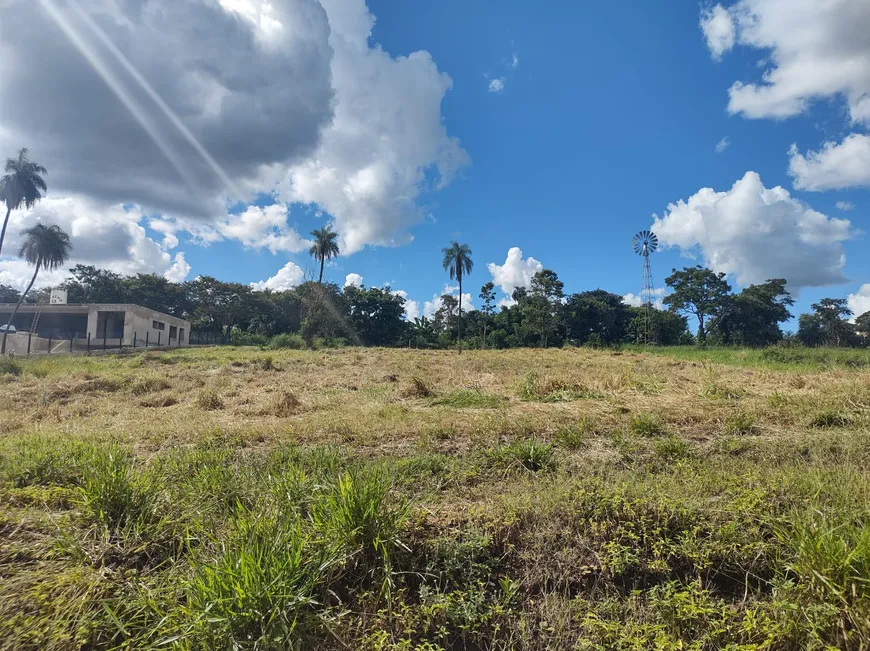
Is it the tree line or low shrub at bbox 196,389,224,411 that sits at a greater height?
the tree line

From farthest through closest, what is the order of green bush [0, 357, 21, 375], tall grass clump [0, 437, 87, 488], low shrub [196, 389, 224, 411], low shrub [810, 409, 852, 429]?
1. green bush [0, 357, 21, 375]
2. low shrub [196, 389, 224, 411]
3. low shrub [810, 409, 852, 429]
4. tall grass clump [0, 437, 87, 488]

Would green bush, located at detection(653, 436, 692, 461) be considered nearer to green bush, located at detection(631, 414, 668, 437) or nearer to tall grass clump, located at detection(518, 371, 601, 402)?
green bush, located at detection(631, 414, 668, 437)

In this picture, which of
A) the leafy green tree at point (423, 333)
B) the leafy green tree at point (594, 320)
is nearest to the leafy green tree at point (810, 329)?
the leafy green tree at point (594, 320)

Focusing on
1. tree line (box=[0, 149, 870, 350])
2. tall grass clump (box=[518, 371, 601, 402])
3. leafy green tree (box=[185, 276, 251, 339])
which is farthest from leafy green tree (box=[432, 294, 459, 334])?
tall grass clump (box=[518, 371, 601, 402])

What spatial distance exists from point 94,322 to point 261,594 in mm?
45459

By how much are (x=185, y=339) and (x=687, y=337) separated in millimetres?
64328

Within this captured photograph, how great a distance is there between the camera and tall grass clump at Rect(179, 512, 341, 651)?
1.89m

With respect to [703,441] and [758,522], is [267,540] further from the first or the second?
[703,441]

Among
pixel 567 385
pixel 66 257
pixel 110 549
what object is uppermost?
pixel 66 257

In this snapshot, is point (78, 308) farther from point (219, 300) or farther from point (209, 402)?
point (209, 402)

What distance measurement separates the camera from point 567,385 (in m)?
8.77

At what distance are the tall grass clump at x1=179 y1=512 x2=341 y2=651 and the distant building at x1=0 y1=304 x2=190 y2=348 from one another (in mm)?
41089

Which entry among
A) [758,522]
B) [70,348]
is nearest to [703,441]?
[758,522]

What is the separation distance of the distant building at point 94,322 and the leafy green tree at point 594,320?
46.4m
